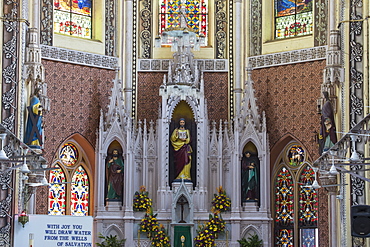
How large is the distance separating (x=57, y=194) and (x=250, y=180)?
6.43m

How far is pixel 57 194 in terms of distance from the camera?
33.6 m

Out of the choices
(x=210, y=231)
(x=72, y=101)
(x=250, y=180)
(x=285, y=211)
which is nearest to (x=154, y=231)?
(x=210, y=231)

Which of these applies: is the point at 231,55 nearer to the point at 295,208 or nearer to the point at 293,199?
the point at 293,199

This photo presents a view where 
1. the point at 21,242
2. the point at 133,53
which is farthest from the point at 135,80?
the point at 21,242

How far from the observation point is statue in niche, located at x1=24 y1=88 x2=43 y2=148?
30.0 m

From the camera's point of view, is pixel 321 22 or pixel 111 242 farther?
pixel 321 22

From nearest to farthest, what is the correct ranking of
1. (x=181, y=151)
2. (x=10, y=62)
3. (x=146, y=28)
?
(x=10, y=62) → (x=181, y=151) → (x=146, y=28)

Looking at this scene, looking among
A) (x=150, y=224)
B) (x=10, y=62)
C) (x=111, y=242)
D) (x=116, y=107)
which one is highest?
(x=10, y=62)

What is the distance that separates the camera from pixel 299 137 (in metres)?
A: 33.2

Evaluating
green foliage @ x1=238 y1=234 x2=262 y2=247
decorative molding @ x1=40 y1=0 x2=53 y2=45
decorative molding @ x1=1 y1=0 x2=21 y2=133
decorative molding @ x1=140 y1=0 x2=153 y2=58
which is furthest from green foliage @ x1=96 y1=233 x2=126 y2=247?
decorative molding @ x1=40 y1=0 x2=53 y2=45

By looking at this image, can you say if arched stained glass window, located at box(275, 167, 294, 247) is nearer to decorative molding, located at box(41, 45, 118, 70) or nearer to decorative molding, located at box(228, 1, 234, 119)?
decorative molding, located at box(228, 1, 234, 119)

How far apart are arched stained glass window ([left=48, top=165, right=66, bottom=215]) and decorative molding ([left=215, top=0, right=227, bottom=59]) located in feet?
22.4

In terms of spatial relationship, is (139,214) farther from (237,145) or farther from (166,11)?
(166,11)

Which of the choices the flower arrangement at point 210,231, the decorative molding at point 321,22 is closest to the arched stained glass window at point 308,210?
the flower arrangement at point 210,231
